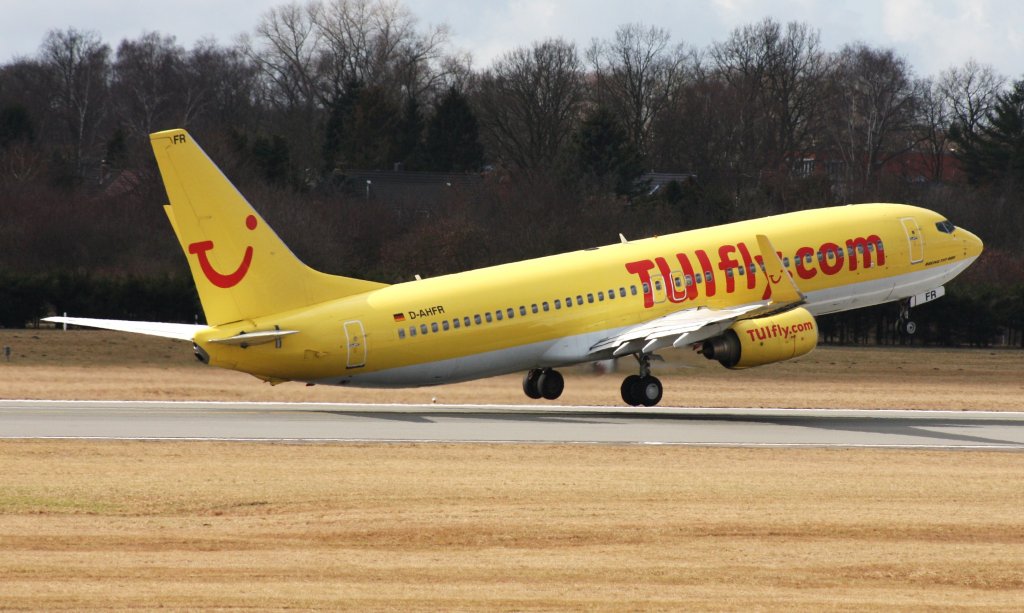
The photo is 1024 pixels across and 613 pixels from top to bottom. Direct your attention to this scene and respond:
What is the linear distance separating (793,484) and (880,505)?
2832 millimetres

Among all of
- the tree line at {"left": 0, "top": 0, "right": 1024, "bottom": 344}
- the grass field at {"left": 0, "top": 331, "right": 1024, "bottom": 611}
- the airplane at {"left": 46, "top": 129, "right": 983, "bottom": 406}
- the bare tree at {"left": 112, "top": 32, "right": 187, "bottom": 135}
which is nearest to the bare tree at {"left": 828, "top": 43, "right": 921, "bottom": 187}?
the tree line at {"left": 0, "top": 0, "right": 1024, "bottom": 344}

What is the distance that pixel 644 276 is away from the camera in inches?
1874

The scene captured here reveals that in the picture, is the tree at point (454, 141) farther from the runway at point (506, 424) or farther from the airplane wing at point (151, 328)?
the airplane wing at point (151, 328)

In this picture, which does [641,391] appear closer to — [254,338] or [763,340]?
[763,340]

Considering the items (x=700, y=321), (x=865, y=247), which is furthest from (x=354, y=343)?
(x=865, y=247)

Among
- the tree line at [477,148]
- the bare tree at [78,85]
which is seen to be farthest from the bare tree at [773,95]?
the bare tree at [78,85]

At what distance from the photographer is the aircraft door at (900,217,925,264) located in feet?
171

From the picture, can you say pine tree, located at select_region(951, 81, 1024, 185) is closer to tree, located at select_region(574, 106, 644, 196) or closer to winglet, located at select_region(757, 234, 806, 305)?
tree, located at select_region(574, 106, 644, 196)

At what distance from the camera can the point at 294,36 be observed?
191 m

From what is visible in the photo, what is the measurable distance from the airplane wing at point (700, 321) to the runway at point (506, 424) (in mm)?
2061

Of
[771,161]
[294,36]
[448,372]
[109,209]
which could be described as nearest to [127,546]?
[448,372]

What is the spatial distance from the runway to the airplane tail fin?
316 cm

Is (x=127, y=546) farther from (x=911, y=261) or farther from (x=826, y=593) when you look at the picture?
(x=911, y=261)

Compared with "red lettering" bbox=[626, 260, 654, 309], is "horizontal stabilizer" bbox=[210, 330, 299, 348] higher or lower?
lower
